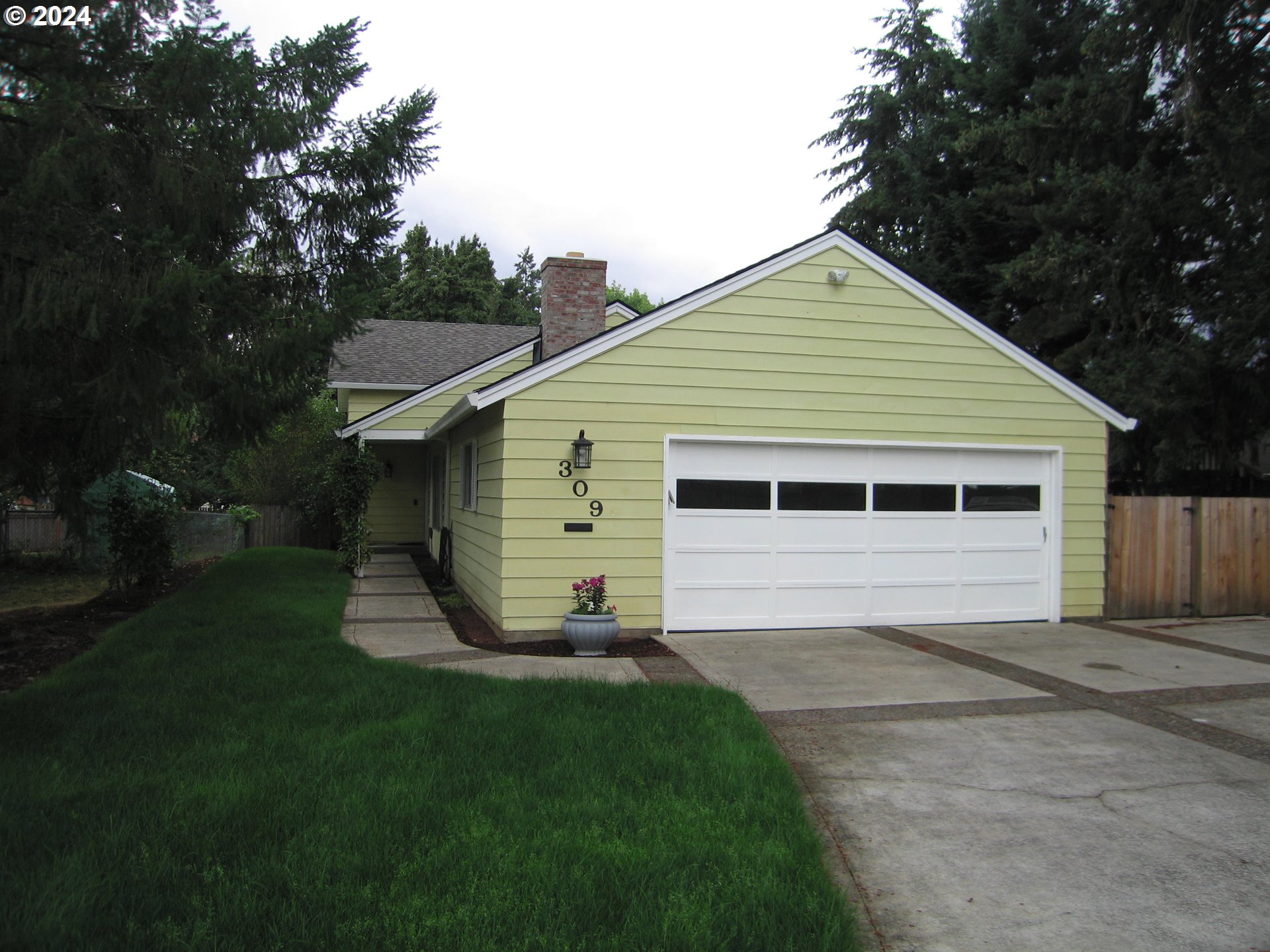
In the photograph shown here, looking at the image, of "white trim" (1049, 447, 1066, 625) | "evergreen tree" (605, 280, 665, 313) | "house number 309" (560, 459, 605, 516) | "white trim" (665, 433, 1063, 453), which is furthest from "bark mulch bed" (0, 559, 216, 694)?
"evergreen tree" (605, 280, 665, 313)

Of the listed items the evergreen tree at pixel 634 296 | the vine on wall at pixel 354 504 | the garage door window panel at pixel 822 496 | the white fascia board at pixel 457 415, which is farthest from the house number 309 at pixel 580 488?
the evergreen tree at pixel 634 296

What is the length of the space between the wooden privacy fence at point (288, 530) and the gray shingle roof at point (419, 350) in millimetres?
3447

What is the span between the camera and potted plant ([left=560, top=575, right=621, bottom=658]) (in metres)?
8.17

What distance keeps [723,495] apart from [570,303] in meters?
3.63

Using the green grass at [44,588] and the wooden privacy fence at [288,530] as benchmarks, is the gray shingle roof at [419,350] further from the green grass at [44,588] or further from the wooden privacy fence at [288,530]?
the green grass at [44,588]

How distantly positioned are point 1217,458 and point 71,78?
60.6 feet

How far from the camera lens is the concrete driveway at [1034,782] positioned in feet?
11.3

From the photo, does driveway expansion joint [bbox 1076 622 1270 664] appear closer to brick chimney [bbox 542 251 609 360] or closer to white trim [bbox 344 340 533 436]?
brick chimney [bbox 542 251 609 360]

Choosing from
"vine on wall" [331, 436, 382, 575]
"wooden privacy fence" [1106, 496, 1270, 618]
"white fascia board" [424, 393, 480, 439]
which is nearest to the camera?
"white fascia board" [424, 393, 480, 439]

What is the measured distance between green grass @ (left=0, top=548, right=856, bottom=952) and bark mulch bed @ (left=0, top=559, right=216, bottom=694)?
1.61m

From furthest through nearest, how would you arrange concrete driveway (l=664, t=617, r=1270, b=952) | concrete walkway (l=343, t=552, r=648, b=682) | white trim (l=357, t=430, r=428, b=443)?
white trim (l=357, t=430, r=428, b=443) < concrete walkway (l=343, t=552, r=648, b=682) < concrete driveway (l=664, t=617, r=1270, b=952)

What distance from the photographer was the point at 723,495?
9492mm

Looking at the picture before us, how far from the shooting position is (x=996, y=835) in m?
4.15

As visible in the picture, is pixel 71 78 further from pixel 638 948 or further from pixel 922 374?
pixel 922 374
